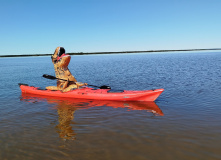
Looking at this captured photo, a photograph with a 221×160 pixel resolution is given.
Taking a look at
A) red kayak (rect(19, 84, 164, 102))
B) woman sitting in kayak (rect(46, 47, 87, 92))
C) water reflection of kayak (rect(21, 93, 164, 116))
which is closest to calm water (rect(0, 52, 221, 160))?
water reflection of kayak (rect(21, 93, 164, 116))

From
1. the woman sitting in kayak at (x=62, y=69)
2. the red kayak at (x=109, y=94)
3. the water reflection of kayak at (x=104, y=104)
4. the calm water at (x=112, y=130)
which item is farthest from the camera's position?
the woman sitting in kayak at (x=62, y=69)

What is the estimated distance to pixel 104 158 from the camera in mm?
4105

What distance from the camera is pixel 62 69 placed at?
388 inches

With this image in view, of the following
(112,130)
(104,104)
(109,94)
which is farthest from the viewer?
(109,94)

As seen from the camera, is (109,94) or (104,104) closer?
(104,104)

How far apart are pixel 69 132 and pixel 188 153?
3.60 meters

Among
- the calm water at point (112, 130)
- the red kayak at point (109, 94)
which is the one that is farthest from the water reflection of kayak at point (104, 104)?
the red kayak at point (109, 94)

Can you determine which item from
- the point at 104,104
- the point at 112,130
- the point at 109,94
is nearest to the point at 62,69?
the point at 109,94

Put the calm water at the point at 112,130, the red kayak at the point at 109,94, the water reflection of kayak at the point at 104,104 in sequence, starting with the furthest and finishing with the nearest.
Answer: the red kayak at the point at 109,94
the water reflection of kayak at the point at 104,104
the calm water at the point at 112,130

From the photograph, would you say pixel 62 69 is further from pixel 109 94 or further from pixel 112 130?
pixel 112 130

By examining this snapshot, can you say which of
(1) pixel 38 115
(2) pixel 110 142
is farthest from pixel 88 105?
(2) pixel 110 142

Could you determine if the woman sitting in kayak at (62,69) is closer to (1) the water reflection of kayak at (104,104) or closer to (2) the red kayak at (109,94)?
(2) the red kayak at (109,94)

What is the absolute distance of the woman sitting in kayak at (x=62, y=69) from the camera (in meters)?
9.60

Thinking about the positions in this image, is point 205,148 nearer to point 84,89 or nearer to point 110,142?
point 110,142
